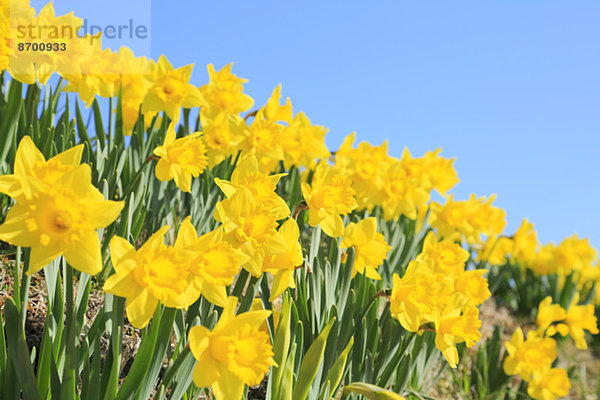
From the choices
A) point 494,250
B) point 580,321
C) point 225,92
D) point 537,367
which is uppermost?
point 225,92

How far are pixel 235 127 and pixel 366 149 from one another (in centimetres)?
96

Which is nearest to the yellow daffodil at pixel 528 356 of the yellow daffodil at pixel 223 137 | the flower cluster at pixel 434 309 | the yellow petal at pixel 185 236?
the flower cluster at pixel 434 309

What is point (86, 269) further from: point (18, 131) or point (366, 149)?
point (366, 149)

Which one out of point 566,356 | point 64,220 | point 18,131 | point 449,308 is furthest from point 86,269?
point 566,356

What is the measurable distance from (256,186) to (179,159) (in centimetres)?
52

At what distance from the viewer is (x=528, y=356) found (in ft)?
10.8

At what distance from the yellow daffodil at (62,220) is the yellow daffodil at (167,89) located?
65.2 inches

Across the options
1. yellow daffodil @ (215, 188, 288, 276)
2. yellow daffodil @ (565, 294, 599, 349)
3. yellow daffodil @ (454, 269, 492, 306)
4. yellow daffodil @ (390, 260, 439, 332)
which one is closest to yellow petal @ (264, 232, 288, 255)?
yellow daffodil @ (215, 188, 288, 276)

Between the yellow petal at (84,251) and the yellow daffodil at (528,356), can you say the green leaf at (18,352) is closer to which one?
the yellow petal at (84,251)

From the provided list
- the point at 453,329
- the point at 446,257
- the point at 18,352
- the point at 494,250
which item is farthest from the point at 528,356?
the point at 18,352

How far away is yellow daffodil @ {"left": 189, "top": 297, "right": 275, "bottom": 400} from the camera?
1.10m

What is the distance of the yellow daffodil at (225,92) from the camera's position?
9.36 feet

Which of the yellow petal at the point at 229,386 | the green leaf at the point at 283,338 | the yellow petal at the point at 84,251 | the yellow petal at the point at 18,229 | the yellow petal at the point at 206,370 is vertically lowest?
the yellow petal at the point at 229,386

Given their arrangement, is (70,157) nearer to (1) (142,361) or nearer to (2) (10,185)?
(2) (10,185)
